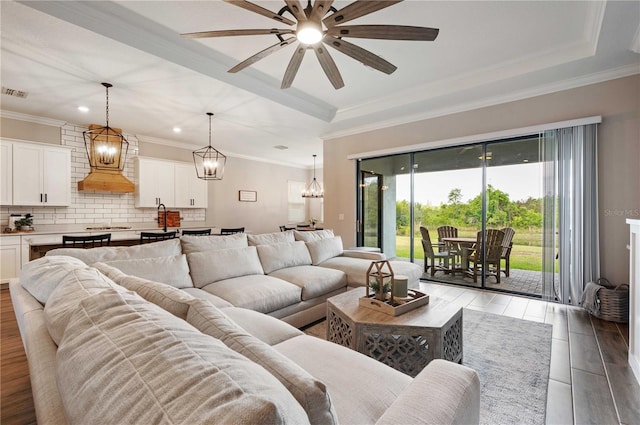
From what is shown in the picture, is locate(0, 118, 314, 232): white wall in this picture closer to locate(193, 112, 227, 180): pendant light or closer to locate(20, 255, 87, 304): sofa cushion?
locate(193, 112, 227, 180): pendant light

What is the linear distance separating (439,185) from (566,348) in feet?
10.1

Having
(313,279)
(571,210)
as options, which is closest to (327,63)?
(313,279)

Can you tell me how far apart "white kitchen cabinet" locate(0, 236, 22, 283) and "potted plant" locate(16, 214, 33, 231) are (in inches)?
16.5

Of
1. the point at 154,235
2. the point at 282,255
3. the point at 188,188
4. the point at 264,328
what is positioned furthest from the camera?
the point at 188,188

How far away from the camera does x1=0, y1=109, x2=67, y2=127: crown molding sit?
4668 millimetres

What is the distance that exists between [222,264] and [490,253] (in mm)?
4039

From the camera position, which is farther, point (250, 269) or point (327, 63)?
point (250, 269)

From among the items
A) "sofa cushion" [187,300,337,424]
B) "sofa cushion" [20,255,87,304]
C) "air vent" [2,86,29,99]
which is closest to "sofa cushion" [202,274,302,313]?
"sofa cushion" [20,255,87,304]

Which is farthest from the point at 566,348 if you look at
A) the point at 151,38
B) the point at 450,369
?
the point at 151,38

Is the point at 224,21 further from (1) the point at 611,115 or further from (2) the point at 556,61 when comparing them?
(1) the point at 611,115

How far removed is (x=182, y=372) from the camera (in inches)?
21.1

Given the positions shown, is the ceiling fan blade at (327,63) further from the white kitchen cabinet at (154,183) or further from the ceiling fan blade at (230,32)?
the white kitchen cabinet at (154,183)

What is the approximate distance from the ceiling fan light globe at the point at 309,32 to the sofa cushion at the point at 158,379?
202 cm

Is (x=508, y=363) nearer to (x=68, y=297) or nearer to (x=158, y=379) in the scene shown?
(x=158, y=379)
